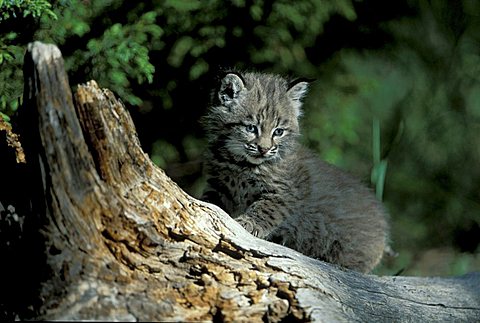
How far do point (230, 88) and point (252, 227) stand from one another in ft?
3.06

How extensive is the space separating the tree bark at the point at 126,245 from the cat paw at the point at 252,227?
0.78 meters

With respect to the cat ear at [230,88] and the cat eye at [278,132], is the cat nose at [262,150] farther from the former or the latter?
the cat ear at [230,88]

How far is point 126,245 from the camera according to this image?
2975mm

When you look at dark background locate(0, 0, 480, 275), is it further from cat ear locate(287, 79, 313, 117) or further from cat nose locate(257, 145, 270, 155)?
cat nose locate(257, 145, 270, 155)

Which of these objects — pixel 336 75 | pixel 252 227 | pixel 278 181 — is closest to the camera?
pixel 252 227

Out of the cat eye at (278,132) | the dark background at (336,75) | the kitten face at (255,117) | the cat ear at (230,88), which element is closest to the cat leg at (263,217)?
the kitten face at (255,117)

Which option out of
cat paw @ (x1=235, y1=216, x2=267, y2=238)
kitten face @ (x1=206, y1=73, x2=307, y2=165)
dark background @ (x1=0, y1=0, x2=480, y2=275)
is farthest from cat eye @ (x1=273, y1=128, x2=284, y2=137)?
dark background @ (x1=0, y1=0, x2=480, y2=275)

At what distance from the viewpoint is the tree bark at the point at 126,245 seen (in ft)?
8.96

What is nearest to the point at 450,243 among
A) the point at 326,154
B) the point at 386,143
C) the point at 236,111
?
the point at 386,143

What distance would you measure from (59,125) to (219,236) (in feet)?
3.14

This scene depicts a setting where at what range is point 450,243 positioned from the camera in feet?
23.5

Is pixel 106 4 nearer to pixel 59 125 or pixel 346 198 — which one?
pixel 346 198

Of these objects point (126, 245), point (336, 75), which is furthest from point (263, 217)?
point (336, 75)

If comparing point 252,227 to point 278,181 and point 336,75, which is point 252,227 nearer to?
point 278,181
